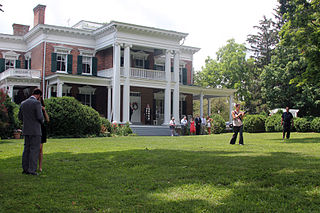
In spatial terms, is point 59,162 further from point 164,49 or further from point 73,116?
point 164,49

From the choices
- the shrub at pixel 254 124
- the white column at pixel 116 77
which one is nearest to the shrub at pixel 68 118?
the white column at pixel 116 77

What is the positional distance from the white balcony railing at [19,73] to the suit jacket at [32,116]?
80.0 feet

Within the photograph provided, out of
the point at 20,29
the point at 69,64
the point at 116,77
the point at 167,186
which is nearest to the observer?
the point at 167,186

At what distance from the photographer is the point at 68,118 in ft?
71.8

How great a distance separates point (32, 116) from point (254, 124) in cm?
2405

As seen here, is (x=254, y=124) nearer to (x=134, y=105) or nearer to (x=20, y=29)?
(x=134, y=105)

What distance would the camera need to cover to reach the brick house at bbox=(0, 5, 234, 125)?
31.0 meters

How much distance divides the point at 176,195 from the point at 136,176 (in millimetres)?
1781

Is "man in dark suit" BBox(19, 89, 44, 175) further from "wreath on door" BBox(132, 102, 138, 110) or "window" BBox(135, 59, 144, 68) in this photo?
"window" BBox(135, 59, 144, 68)

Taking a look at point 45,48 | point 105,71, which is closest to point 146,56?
point 105,71

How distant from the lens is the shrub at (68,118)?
21.5 m

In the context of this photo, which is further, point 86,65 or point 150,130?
point 86,65

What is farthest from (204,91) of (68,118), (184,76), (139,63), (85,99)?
(68,118)

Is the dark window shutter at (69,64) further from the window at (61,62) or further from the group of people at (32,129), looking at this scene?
the group of people at (32,129)
